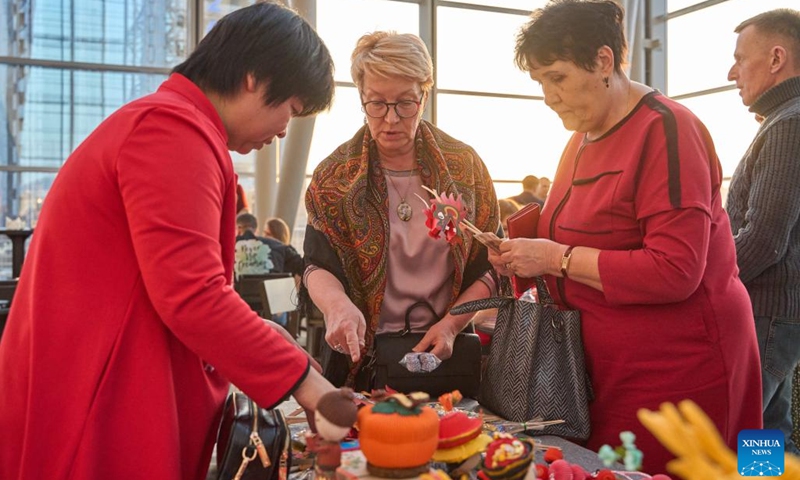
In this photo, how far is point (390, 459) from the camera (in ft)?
2.58

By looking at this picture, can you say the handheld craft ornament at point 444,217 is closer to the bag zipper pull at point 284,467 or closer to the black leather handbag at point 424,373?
the black leather handbag at point 424,373

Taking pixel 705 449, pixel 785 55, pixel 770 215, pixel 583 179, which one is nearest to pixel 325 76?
pixel 583 179

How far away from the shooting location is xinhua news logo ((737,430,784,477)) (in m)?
0.59

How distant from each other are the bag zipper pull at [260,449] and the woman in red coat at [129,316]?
0.21ft

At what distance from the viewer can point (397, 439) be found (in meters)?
0.78

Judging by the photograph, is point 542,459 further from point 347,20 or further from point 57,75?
point 57,75

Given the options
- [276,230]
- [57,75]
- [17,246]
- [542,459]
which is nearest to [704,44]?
[276,230]

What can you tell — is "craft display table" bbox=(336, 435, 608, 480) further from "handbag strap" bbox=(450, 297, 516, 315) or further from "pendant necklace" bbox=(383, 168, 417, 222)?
"pendant necklace" bbox=(383, 168, 417, 222)

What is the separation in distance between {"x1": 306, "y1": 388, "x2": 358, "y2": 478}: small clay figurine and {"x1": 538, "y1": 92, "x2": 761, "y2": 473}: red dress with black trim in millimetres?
666

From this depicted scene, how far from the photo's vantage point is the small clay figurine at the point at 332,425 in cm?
80

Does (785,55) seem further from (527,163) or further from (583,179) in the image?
(527,163)

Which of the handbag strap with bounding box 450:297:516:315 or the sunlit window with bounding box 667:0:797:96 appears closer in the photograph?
the handbag strap with bounding box 450:297:516:315

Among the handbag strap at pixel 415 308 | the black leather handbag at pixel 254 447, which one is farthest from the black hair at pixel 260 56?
the handbag strap at pixel 415 308

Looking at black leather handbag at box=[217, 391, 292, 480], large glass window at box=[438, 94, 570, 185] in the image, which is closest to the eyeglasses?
black leather handbag at box=[217, 391, 292, 480]
